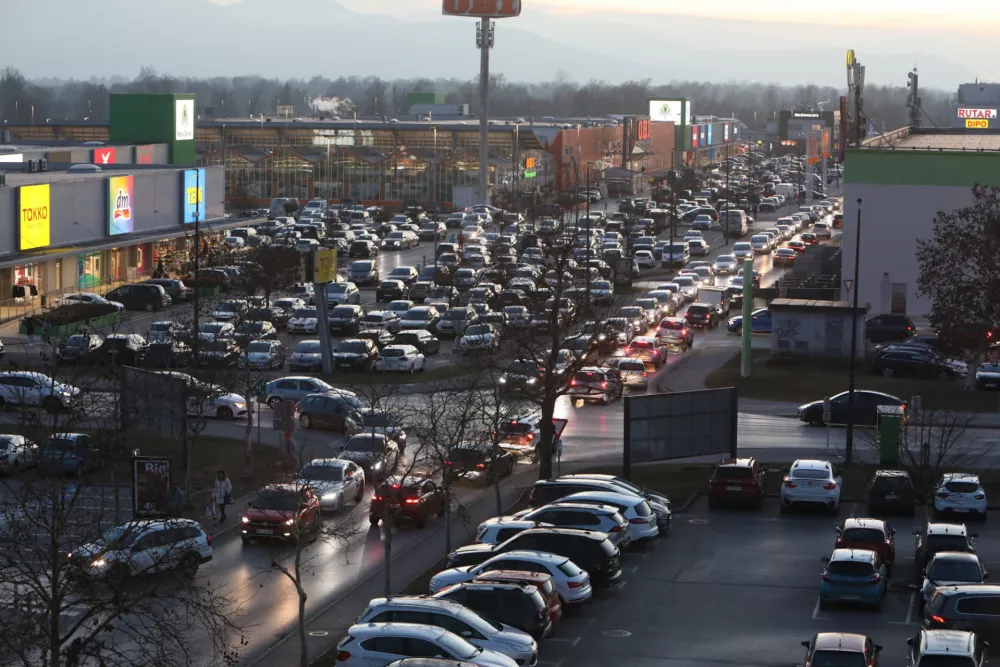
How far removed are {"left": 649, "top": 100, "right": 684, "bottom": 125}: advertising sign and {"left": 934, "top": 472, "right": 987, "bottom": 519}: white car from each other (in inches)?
5476

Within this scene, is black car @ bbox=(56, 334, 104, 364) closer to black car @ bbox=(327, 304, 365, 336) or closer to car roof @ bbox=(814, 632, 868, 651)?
black car @ bbox=(327, 304, 365, 336)

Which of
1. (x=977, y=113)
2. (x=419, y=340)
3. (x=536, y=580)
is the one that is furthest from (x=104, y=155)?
(x=977, y=113)

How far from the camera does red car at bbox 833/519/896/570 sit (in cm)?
2691

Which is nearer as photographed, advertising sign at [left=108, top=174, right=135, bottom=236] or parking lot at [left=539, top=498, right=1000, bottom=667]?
parking lot at [left=539, top=498, right=1000, bottom=667]

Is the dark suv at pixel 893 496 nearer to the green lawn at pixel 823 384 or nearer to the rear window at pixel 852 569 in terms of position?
the rear window at pixel 852 569

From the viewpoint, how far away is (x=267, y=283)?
5538cm

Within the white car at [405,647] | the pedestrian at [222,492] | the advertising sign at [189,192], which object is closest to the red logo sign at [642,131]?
the advertising sign at [189,192]

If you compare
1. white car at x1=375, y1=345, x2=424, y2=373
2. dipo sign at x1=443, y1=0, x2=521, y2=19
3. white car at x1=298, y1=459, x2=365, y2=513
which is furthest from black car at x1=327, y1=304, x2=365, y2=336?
dipo sign at x1=443, y1=0, x2=521, y2=19

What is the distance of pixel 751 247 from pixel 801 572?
193 feet

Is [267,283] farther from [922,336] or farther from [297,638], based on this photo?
[297,638]

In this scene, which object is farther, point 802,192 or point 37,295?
point 802,192

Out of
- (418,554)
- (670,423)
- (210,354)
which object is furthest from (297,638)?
(210,354)

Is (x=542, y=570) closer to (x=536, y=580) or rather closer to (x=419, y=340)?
(x=536, y=580)

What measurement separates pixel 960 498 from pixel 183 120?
69179 mm
